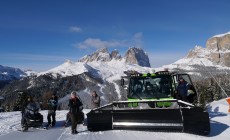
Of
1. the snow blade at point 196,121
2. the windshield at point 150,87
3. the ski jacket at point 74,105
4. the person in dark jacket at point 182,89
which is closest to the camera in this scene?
the snow blade at point 196,121

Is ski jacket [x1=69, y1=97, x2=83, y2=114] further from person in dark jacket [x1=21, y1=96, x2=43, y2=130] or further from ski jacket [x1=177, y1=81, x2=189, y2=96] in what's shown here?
ski jacket [x1=177, y1=81, x2=189, y2=96]

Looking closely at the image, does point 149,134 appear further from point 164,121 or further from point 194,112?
point 194,112

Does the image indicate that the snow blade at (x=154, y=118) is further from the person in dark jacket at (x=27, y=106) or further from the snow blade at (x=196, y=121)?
the person in dark jacket at (x=27, y=106)

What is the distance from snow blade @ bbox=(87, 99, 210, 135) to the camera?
1036 cm

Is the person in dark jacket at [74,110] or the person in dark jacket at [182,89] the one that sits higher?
the person in dark jacket at [182,89]

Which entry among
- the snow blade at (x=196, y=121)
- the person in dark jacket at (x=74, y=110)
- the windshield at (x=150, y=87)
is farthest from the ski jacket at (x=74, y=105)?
the snow blade at (x=196, y=121)

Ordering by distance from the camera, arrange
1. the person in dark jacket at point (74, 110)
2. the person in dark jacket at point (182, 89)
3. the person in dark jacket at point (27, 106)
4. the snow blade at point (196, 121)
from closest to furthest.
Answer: the snow blade at point (196, 121), the person in dark jacket at point (74, 110), the person in dark jacket at point (182, 89), the person in dark jacket at point (27, 106)

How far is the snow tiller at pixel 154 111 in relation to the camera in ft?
34.5

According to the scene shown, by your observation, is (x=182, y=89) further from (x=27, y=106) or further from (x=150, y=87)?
(x=27, y=106)

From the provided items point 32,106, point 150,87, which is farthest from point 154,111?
point 32,106

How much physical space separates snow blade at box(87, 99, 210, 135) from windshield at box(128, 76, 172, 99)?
1.11m

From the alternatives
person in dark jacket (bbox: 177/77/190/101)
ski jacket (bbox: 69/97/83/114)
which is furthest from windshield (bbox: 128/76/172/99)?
ski jacket (bbox: 69/97/83/114)

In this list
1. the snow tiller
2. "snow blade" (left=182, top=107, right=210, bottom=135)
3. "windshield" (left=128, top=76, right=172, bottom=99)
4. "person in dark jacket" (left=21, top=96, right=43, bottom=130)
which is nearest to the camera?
"snow blade" (left=182, top=107, right=210, bottom=135)

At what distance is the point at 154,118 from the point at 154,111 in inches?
9.7
